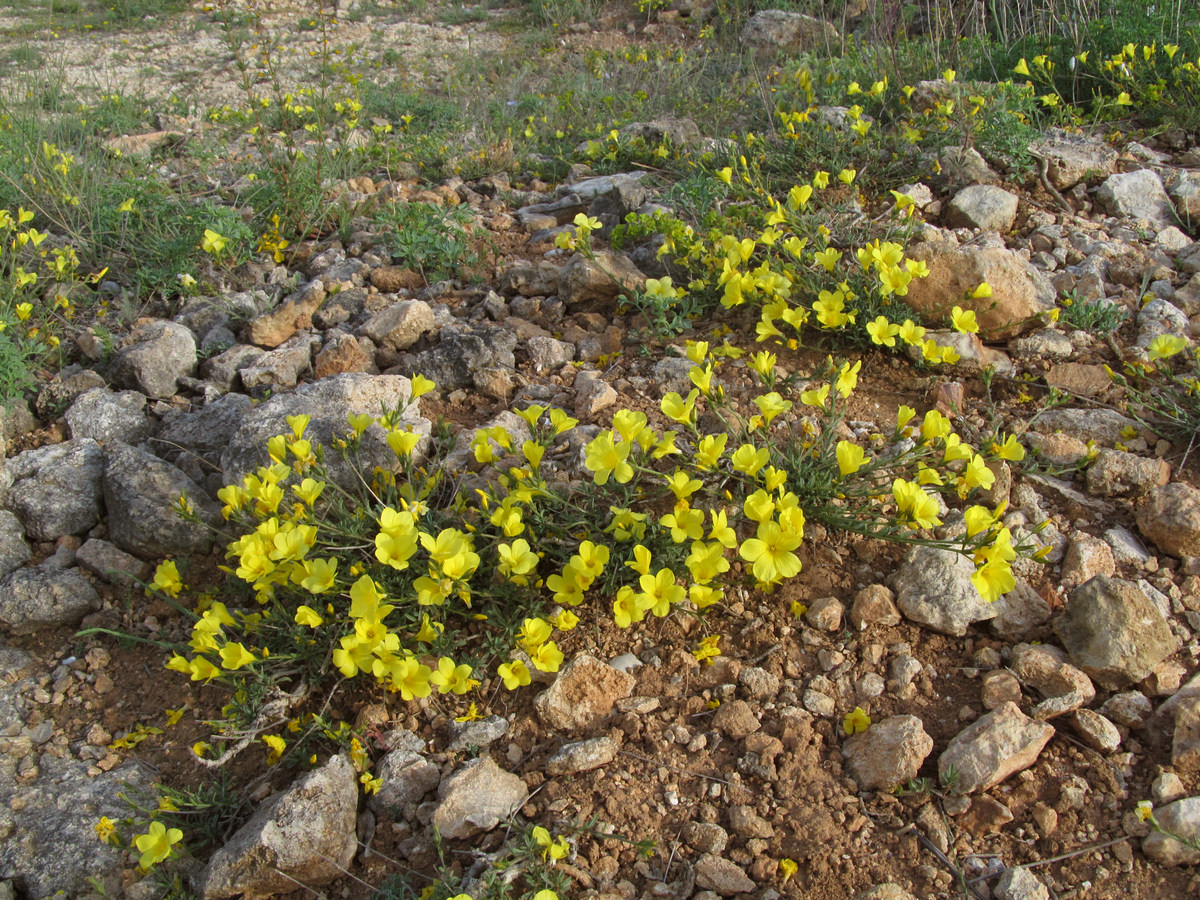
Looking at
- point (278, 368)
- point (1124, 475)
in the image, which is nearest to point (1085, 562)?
point (1124, 475)

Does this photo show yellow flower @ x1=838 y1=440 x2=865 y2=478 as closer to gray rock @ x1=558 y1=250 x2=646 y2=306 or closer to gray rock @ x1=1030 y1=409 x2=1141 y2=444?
gray rock @ x1=1030 y1=409 x2=1141 y2=444

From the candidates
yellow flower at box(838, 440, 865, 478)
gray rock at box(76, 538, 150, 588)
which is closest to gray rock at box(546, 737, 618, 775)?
yellow flower at box(838, 440, 865, 478)

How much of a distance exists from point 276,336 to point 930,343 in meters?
Result: 2.79

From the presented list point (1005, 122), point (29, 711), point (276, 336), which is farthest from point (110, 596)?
point (1005, 122)

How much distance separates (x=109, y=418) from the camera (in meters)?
3.32

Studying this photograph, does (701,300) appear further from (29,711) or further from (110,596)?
(29,711)

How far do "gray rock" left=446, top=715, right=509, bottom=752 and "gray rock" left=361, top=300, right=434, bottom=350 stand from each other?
1.89 meters

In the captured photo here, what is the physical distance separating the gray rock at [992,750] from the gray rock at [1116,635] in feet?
0.83

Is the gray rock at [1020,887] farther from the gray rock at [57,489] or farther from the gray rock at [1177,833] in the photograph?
the gray rock at [57,489]

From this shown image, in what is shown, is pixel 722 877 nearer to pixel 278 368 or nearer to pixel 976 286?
pixel 976 286

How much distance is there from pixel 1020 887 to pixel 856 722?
0.49 meters

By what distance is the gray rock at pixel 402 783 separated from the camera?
6.86 feet

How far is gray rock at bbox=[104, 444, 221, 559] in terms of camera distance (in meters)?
2.79

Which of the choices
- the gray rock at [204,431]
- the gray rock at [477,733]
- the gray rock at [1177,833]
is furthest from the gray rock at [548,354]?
the gray rock at [1177,833]
